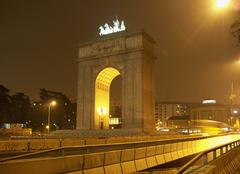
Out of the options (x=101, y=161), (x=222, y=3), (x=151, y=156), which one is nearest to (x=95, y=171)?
(x=101, y=161)

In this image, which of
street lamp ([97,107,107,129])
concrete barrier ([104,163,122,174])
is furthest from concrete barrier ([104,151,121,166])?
street lamp ([97,107,107,129])

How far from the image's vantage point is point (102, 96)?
7681cm

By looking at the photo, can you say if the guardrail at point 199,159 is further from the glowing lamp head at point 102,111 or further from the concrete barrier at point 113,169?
the glowing lamp head at point 102,111

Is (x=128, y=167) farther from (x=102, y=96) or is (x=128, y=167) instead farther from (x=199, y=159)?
(x=102, y=96)

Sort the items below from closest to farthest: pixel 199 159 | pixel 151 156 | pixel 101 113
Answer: pixel 199 159, pixel 151 156, pixel 101 113

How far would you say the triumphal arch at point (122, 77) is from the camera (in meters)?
67.6

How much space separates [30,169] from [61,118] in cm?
10360

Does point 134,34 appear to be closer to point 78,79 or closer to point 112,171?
point 78,79

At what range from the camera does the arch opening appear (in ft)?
241

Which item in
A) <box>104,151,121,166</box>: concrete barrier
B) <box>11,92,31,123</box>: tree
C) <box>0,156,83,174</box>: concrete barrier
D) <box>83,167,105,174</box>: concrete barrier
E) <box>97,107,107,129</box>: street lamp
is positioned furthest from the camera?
<box>11,92,31,123</box>: tree

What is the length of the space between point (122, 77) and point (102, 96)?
862cm

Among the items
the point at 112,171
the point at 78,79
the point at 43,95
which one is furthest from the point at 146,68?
the point at 112,171

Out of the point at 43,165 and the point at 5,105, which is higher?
the point at 5,105

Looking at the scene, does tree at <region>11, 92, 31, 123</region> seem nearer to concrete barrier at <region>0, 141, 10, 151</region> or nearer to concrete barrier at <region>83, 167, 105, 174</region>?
concrete barrier at <region>0, 141, 10, 151</region>
